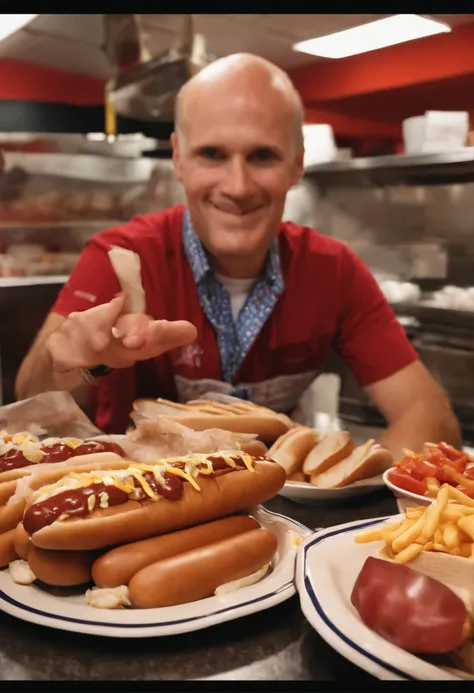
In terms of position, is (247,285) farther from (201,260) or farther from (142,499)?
(142,499)

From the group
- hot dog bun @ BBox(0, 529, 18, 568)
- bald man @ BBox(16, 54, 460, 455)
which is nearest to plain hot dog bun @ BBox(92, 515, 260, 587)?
hot dog bun @ BBox(0, 529, 18, 568)

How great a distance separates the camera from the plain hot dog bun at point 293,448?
3.74ft

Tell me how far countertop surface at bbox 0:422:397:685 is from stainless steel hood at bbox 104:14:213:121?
1.88 m

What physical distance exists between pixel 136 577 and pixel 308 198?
3703 mm

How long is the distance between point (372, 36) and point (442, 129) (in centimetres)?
176

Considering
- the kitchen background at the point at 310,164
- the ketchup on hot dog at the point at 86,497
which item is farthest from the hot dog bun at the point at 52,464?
the kitchen background at the point at 310,164

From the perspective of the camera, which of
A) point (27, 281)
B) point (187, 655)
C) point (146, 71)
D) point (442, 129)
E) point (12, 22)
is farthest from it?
point (442, 129)

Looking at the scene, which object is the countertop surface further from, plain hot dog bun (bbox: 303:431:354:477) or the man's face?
the man's face

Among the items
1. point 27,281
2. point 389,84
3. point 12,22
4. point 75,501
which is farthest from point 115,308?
point 27,281

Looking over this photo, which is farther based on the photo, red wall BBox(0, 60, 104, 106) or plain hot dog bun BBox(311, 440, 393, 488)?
red wall BBox(0, 60, 104, 106)

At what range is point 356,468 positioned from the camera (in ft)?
3.63

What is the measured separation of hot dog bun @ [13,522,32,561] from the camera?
745 millimetres
